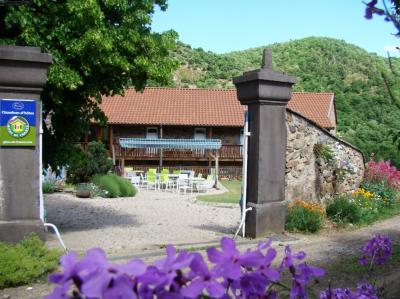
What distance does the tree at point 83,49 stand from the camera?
23.7 feet

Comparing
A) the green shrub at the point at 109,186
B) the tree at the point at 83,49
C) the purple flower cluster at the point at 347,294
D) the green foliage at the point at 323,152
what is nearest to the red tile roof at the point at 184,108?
the green shrub at the point at 109,186

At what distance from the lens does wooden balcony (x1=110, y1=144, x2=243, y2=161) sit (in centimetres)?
2744

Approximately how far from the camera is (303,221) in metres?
7.93

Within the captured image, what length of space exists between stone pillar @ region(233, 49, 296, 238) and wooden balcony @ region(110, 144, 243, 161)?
65.7 feet

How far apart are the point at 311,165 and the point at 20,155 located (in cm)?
557

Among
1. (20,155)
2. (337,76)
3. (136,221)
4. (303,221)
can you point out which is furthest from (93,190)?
(337,76)

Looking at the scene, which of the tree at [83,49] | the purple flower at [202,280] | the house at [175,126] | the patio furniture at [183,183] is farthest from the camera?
the house at [175,126]

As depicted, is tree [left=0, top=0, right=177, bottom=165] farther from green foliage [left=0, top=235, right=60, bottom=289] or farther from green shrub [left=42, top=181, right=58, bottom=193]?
green shrub [left=42, top=181, right=58, bottom=193]

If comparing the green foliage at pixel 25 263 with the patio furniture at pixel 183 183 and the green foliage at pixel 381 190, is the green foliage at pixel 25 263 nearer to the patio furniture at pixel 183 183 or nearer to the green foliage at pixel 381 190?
the green foliage at pixel 381 190

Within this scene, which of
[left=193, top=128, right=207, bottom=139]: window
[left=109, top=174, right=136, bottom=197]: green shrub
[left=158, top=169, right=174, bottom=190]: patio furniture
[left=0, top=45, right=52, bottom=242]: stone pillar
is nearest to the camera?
[left=0, top=45, right=52, bottom=242]: stone pillar

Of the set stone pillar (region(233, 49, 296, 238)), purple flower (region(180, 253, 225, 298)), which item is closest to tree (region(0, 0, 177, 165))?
stone pillar (region(233, 49, 296, 238))

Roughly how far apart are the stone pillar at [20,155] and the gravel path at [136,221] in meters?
0.96

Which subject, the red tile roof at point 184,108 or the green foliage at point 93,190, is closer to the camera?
the green foliage at point 93,190

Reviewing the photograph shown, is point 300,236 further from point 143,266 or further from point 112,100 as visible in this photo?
point 112,100
